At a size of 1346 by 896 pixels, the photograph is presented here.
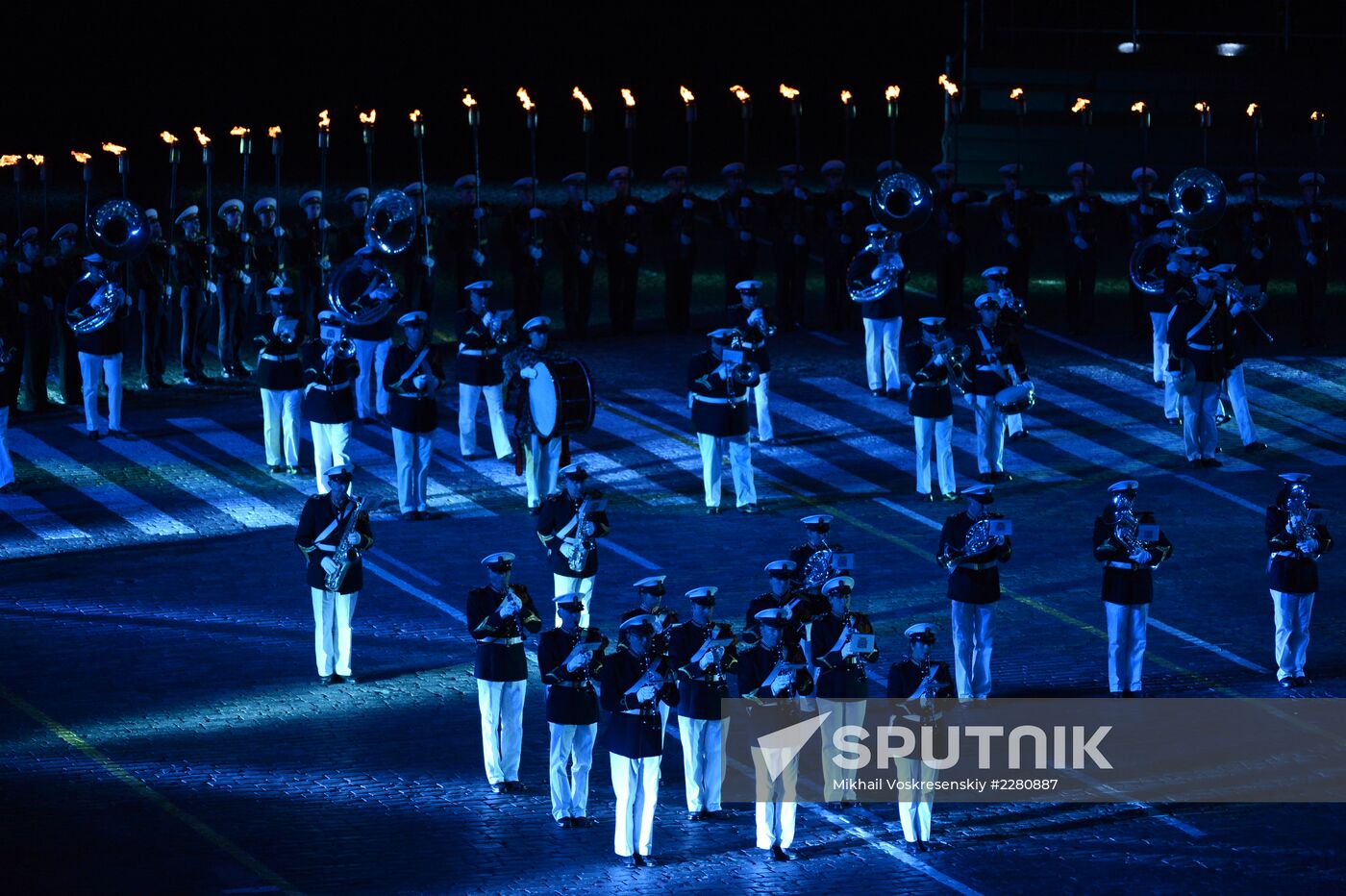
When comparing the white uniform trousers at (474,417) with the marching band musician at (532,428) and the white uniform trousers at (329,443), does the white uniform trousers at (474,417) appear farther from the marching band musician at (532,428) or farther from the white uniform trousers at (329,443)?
the white uniform trousers at (329,443)

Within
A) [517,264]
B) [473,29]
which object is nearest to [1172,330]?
[517,264]

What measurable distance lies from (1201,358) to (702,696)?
1207 centimetres

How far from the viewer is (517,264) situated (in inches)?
1324

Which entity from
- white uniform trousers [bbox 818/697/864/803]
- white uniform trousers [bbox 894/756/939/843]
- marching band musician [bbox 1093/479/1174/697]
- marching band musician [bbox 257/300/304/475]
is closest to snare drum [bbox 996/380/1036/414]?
marching band musician [bbox 1093/479/1174/697]

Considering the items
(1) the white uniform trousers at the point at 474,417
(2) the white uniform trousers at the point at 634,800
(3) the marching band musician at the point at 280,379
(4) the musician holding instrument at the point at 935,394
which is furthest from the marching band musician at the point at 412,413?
(2) the white uniform trousers at the point at 634,800

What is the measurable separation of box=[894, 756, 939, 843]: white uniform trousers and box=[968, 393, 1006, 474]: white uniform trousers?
10241mm

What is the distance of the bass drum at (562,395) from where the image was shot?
26.4 metres

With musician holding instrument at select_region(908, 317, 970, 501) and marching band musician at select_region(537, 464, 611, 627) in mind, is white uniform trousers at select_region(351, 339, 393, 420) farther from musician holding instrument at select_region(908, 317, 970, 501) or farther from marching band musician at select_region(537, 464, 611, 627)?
marching band musician at select_region(537, 464, 611, 627)

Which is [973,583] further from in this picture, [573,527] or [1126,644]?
[573,527]

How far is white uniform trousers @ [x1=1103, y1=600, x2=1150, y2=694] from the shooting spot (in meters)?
21.6

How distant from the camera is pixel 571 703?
1859 cm

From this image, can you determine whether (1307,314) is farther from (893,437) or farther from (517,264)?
(517,264)

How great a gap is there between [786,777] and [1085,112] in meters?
23.6

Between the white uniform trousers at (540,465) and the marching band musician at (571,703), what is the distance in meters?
8.61
